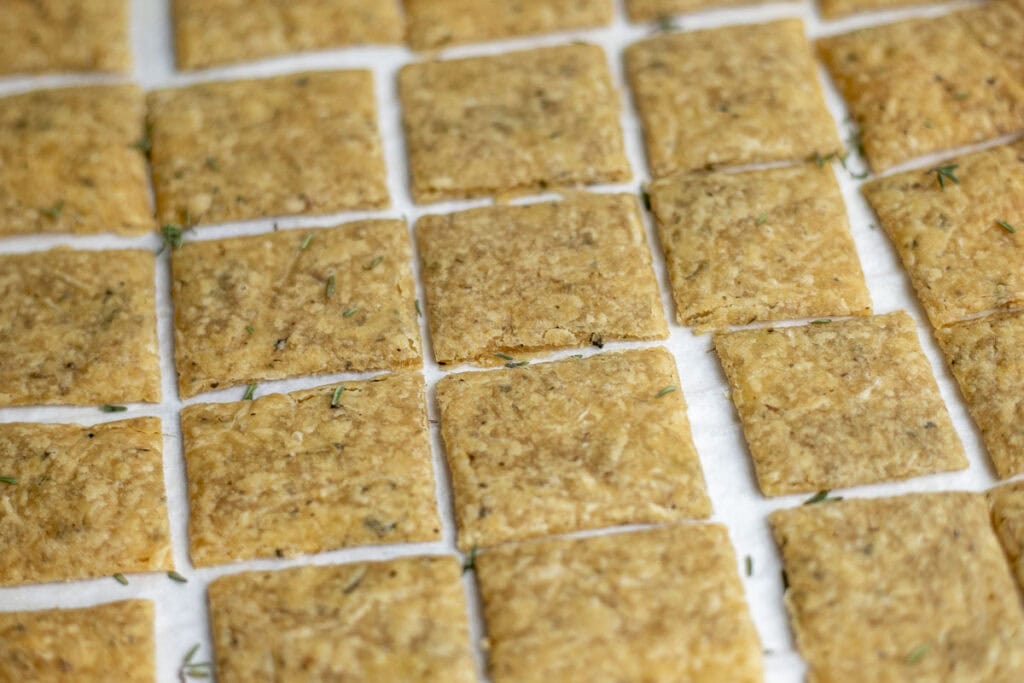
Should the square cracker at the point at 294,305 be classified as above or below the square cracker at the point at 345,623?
above

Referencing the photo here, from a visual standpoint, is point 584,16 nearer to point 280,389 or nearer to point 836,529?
point 280,389

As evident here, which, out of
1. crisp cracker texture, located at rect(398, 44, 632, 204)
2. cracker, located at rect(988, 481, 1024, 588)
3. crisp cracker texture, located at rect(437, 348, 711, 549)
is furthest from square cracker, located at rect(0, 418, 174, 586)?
cracker, located at rect(988, 481, 1024, 588)

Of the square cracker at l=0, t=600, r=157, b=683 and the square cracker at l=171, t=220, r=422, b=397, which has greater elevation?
the square cracker at l=171, t=220, r=422, b=397

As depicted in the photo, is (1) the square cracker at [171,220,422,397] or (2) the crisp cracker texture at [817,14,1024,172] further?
(2) the crisp cracker texture at [817,14,1024,172]

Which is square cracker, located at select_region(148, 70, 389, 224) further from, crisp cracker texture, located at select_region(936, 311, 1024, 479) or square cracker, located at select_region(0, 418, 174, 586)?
crisp cracker texture, located at select_region(936, 311, 1024, 479)

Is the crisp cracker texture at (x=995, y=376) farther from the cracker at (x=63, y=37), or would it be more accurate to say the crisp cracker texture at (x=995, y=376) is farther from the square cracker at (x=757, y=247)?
the cracker at (x=63, y=37)

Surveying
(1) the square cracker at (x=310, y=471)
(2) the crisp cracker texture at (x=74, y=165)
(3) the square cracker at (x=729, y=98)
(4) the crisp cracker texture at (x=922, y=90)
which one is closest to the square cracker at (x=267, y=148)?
(2) the crisp cracker texture at (x=74, y=165)

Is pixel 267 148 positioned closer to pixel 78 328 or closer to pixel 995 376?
pixel 78 328
